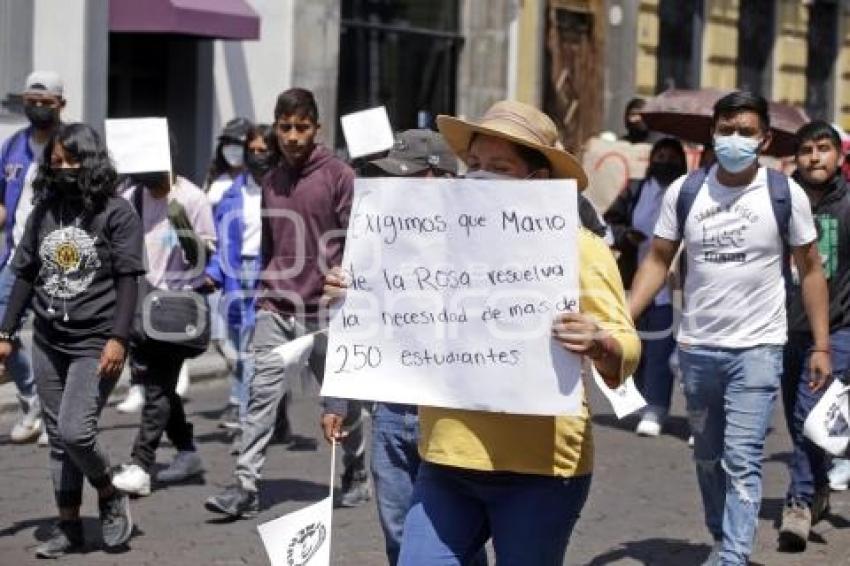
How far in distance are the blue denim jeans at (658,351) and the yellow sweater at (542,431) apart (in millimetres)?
6684

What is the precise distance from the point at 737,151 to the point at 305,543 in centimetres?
290

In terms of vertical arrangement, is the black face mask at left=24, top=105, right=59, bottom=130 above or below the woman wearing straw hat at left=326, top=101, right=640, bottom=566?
above

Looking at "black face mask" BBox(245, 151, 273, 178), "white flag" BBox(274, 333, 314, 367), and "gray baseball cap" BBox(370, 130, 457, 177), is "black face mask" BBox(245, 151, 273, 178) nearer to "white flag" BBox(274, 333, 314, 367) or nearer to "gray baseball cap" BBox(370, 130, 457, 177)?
"white flag" BBox(274, 333, 314, 367)

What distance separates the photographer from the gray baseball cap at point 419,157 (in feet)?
21.3

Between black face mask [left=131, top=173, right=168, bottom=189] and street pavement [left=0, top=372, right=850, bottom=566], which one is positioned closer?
street pavement [left=0, top=372, right=850, bottom=566]

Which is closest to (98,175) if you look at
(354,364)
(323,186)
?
(323,186)

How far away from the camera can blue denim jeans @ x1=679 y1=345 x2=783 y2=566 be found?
7145 mm

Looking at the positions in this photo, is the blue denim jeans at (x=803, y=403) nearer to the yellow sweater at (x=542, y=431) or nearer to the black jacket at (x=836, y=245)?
the black jacket at (x=836, y=245)

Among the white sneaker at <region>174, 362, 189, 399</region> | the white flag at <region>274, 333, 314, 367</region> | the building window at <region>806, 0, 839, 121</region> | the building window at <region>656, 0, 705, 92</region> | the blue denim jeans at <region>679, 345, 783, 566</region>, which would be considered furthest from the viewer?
the building window at <region>806, 0, 839, 121</region>

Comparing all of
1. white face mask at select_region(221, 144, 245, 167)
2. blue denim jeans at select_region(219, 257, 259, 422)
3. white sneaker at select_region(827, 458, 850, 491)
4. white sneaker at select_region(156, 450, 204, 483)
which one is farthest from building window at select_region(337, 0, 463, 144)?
white sneaker at select_region(827, 458, 850, 491)

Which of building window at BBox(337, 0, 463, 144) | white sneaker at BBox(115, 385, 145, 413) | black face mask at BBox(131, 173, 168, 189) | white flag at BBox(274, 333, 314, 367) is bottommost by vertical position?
white sneaker at BBox(115, 385, 145, 413)

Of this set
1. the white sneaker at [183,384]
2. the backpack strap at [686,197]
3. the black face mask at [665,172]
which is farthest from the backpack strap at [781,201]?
the white sneaker at [183,384]

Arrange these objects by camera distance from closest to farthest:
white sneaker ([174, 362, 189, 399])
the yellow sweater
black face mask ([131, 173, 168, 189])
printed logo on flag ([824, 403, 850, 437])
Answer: the yellow sweater → printed logo on flag ([824, 403, 850, 437]) → black face mask ([131, 173, 168, 189]) → white sneaker ([174, 362, 189, 399])

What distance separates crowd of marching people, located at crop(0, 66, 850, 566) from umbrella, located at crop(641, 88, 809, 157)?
2840 mm
